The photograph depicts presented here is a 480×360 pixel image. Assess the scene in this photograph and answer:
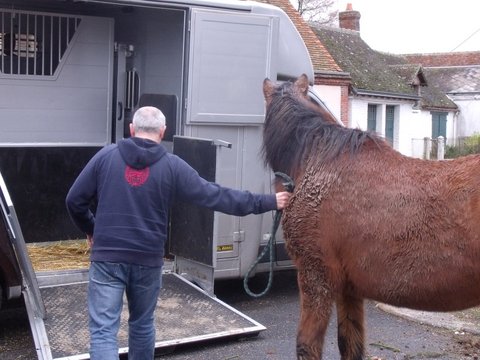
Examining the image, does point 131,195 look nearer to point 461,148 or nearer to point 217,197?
point 217,197

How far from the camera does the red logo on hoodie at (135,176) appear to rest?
3926 millimetres

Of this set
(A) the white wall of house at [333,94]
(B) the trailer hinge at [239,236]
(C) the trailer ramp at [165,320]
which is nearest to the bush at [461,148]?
(A) the white wall of house at [333,94]

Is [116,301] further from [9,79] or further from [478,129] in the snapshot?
[478,129]

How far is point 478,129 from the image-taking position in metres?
39.8

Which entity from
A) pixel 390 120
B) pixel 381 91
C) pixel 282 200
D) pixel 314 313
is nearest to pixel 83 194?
pixel 282 200

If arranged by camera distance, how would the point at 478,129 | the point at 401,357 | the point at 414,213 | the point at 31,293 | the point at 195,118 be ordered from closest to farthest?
the point at 414,213 < the point at 31,293 < the point at 401,357 < the point at 195,118 < the point at 478,129

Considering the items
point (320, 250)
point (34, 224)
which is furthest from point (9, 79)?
point (320, 250)

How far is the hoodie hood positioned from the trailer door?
7.72 ft

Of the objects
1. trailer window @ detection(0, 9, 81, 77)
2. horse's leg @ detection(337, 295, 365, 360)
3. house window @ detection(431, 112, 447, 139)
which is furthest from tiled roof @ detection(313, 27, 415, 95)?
horse's leg @ detection(337, 295, 365, 360)

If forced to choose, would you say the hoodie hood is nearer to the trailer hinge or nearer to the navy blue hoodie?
the navy blue hoodie

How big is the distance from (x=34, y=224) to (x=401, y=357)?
4.06 metres

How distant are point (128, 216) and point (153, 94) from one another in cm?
349

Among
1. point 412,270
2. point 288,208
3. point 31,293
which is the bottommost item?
point 31,293

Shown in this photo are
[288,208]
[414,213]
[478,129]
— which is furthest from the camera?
[478,129]
